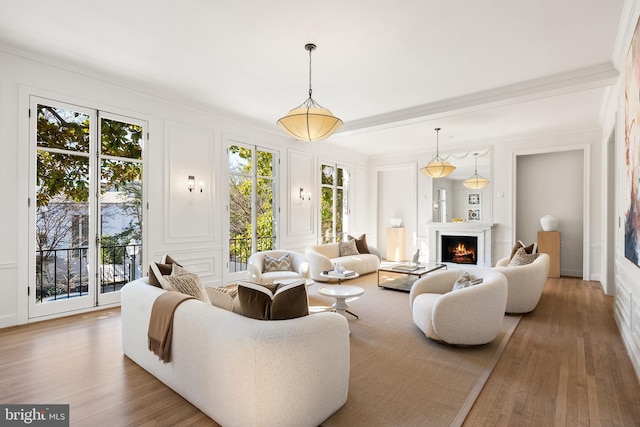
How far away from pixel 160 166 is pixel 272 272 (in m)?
2.38

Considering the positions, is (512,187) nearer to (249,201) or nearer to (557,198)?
(557,198)

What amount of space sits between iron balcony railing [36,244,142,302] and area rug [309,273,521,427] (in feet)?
10.7

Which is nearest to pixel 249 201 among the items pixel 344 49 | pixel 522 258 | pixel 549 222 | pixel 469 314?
pixel 344 49

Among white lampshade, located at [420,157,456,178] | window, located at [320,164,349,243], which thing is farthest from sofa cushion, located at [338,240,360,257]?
white lampshade, located at [420,157,456,178]

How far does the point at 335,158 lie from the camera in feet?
28.4

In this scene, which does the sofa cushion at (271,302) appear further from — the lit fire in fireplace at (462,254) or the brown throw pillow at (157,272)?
the lit fire in fireplace at (462,254)

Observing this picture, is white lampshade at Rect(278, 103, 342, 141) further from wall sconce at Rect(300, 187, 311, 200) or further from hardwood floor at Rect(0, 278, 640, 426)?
wall sconce at Rect(300, 187, 311, 200)

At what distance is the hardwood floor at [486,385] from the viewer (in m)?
2.20

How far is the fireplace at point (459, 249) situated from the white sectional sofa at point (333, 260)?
2.18 metres

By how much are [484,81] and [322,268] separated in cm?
399

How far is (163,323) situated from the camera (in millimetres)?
2400

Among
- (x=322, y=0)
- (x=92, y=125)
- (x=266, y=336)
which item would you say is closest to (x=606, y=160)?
(x=322, y=0)

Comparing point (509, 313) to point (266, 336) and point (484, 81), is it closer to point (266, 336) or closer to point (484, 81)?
point (484, 81)

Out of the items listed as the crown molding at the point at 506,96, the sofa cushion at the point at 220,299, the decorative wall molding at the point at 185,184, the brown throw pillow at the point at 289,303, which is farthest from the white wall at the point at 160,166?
the brown throw pillow at the point at 289,303
